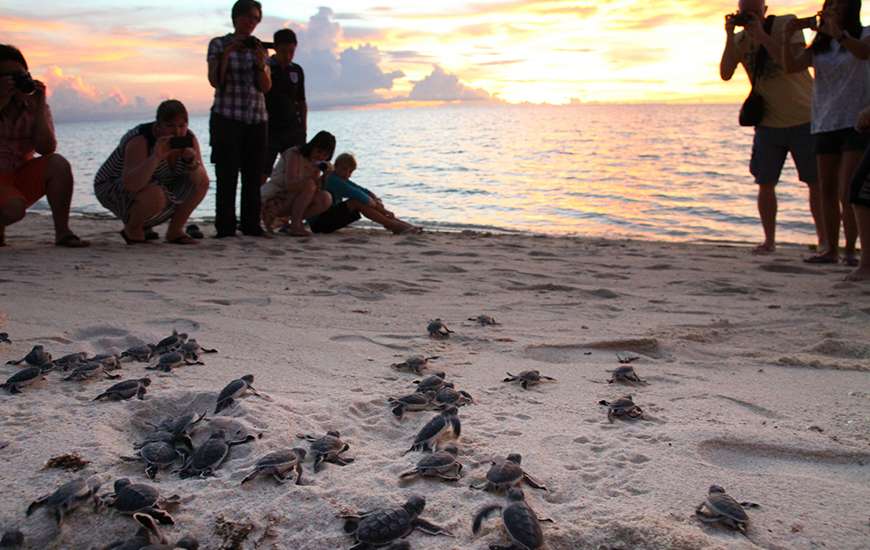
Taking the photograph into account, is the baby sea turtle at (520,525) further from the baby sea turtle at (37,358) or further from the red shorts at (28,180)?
the red shorts at (28,180)

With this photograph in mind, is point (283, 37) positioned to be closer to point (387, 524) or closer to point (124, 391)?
point (124, 391)

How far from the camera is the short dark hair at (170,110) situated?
4.79m

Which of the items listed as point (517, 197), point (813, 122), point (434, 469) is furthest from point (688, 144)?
point (434, 469)

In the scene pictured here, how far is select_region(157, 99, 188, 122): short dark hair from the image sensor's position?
479 centimetres

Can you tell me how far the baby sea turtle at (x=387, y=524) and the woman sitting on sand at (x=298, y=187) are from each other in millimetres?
4648

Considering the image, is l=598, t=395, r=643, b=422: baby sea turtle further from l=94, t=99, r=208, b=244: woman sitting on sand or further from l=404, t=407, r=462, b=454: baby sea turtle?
l=94, t=99, r=208, b=244: woman sitting on sand

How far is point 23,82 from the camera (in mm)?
4570

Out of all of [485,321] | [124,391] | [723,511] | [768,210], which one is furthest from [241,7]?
[723,511]

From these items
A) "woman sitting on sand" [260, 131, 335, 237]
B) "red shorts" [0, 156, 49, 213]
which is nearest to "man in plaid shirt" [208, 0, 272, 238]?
"woman sitting on sand" [260, 131, 335, 237]

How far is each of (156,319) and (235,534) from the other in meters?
1.93

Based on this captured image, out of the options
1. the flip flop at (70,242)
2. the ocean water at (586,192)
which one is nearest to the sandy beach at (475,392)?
the flip flop at (70,242)

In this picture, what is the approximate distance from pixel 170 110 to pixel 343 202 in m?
2.10

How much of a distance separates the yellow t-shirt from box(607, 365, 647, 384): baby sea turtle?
132 inches

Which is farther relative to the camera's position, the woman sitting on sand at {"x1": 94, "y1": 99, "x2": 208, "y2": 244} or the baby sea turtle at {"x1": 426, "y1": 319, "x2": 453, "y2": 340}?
A: the woman sitting on sand at {"x1": 94, "y1": 99, "x2": 208, "y2": 244}
